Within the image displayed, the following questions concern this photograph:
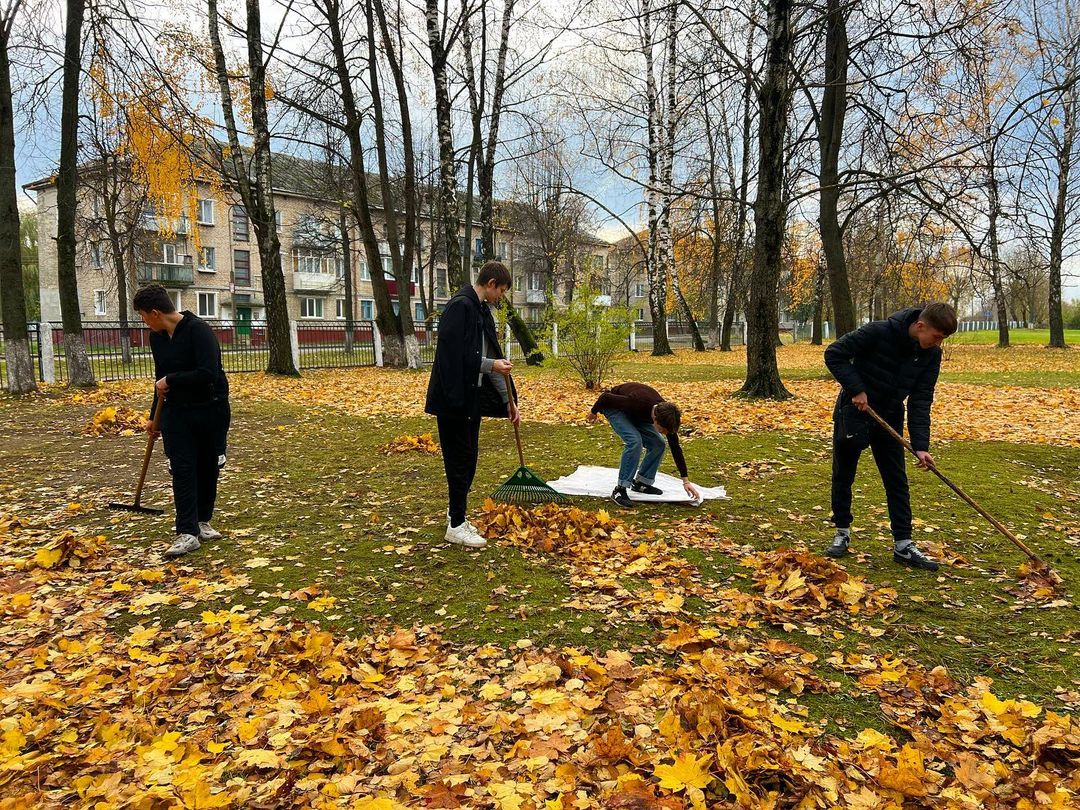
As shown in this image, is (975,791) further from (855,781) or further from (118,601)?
(118,601)

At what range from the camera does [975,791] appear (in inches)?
84.5

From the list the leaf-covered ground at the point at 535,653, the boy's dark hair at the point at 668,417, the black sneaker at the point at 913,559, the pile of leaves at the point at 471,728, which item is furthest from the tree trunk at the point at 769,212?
the pile of leaves at the point at 471,728

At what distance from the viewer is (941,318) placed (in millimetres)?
3795

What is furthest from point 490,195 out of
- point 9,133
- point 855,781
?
point 855,781

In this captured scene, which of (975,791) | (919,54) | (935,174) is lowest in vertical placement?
(975,791)

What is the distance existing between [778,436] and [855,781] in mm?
6350

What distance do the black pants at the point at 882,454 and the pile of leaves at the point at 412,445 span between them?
15.5ft

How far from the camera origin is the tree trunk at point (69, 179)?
11367 mm

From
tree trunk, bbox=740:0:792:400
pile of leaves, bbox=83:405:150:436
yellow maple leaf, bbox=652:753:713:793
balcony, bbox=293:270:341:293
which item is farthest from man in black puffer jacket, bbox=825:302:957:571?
balcony, bbox=293:270:341:293

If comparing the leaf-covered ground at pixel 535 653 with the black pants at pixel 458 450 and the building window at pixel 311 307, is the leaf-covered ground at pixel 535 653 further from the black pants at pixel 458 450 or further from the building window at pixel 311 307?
the building window at pixel 311 307

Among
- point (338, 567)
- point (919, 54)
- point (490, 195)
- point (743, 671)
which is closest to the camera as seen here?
point (743, 671)

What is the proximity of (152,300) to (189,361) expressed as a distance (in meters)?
0.45

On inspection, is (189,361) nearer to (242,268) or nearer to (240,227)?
(242,268)

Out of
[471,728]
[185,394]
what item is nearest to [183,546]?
[185,394]
